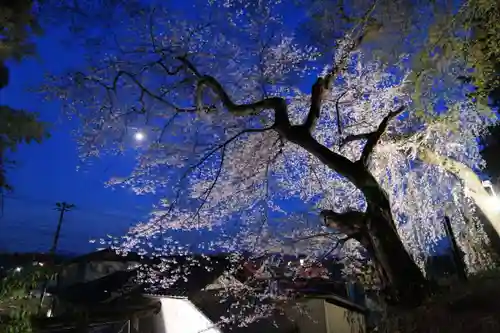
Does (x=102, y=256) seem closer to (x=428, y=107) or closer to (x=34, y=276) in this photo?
(x=34, y=276)

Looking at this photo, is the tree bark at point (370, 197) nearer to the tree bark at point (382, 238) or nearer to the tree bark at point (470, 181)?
the tree bark at point (382, 238)

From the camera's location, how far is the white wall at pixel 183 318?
30.1 feet

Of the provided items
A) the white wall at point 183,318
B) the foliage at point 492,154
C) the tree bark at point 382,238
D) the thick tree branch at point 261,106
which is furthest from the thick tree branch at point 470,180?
the foliage at point 492,154

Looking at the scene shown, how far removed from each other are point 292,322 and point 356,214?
226 inches

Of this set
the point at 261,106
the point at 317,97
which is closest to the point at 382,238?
the point at 317,97

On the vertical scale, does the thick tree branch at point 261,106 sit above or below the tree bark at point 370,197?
above

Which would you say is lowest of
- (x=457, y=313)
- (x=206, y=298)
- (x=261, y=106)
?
(x=457, y=313)

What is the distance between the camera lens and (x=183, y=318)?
9.54m

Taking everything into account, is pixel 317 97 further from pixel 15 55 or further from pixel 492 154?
pixel 492 154

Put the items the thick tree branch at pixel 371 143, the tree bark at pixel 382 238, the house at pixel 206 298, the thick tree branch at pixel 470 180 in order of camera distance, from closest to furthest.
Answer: the tree bark at pixel 382 238 < the thick tree branch at pixel 371 143 < the thick tree branch at pixel 470 180 < the house at pixel 206 298

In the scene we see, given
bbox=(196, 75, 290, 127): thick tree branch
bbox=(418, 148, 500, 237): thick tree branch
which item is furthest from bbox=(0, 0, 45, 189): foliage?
bbox=(418, 148, 500, 237): thick tree branch

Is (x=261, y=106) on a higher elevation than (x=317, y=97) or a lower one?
lower

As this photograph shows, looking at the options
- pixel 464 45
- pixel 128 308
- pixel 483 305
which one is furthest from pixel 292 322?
pixel 464 45

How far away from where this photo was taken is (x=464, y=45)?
4.30m
